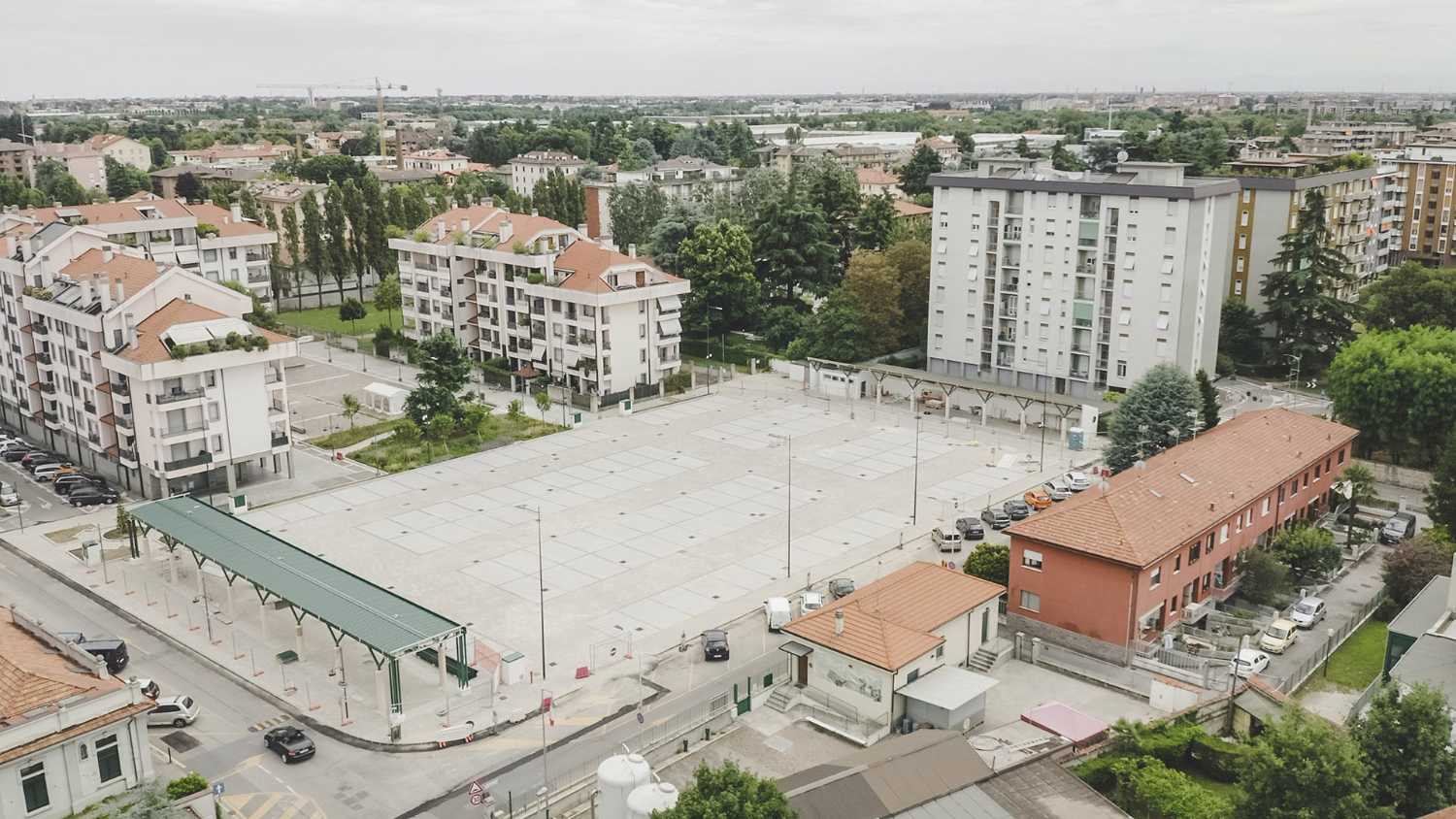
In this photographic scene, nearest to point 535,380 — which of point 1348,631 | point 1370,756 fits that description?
point 1348,631

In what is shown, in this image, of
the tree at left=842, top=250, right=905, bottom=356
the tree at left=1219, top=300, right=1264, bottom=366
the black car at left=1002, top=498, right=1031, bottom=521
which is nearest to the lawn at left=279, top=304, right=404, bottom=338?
the tree at left=842, top=250, right=905, bottom=356

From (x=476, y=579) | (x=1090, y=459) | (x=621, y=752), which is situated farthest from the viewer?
(x=1090, y=459)

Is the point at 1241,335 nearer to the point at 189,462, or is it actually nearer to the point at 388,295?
the point at 388,295

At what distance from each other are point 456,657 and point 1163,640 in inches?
927

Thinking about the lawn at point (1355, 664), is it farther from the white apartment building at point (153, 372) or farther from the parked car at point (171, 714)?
the white apartment building at point (153, 372)

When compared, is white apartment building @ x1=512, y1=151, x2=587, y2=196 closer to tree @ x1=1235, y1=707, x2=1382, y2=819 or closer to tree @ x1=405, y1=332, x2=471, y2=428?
tree @ x1=405, y1=332, x2=471, y2=428

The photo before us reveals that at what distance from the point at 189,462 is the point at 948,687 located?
3743 cm

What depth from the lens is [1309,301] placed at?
73.4m

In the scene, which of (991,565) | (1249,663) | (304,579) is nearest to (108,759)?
(304,579)

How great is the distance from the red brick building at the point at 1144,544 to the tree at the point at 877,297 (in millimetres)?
32729

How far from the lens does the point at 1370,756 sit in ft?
84.9

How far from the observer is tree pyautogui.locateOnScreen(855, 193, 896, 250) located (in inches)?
3711

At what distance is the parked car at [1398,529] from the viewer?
158 ft

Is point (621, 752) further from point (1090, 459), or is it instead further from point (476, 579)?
point (1090, 459)
